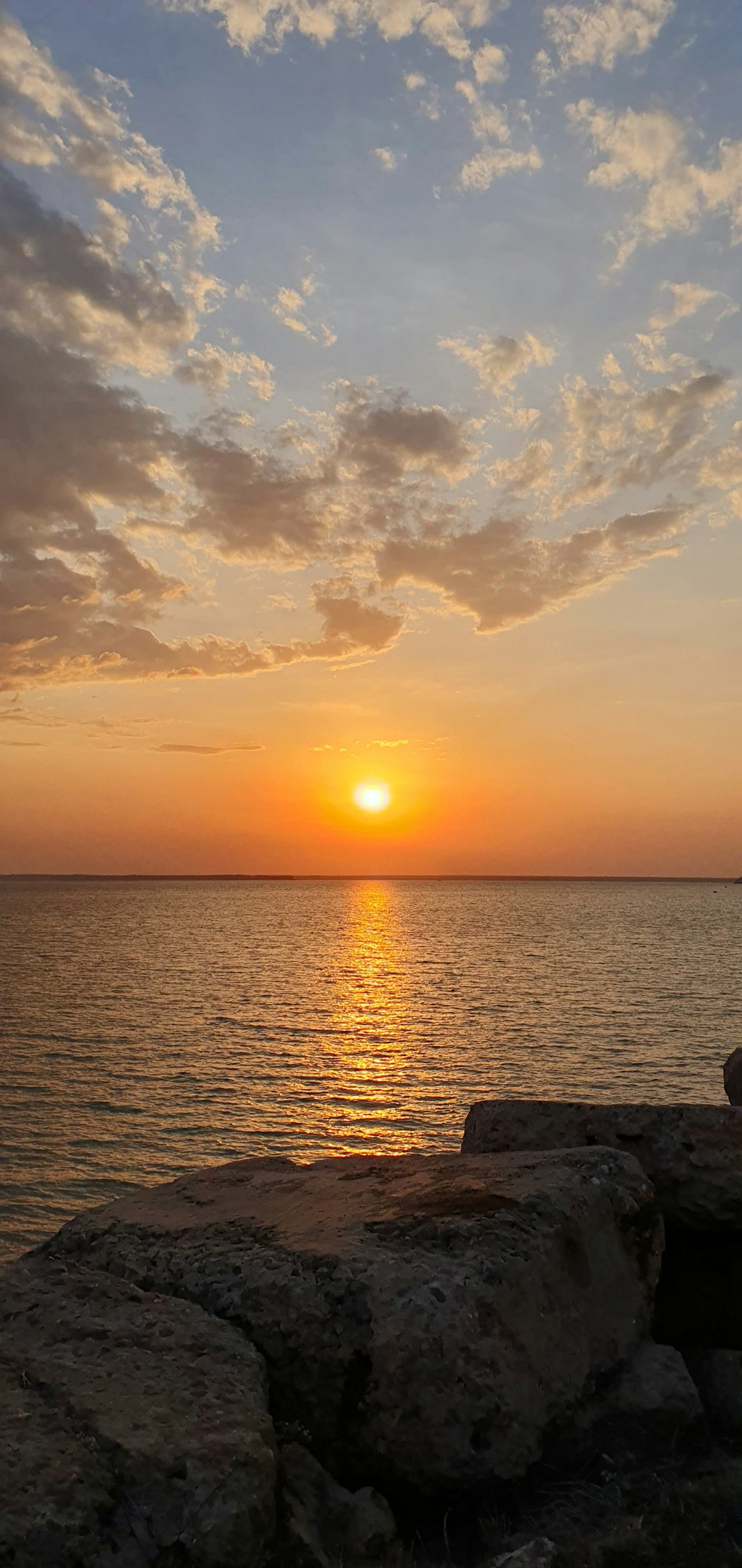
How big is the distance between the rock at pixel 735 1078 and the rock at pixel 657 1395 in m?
8.28

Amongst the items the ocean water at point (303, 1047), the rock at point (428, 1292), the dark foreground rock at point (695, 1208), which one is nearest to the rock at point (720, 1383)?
the dark foreground rock at point (695, 1208)

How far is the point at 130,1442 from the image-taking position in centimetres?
467

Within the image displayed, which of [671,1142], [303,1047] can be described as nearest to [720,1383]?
[671,1142]

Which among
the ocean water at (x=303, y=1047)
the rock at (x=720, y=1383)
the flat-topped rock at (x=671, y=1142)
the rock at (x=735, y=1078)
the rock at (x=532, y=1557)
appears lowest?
the ocean water at (x=303, y=1047)

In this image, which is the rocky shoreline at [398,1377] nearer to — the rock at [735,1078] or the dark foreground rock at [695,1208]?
the dark foreground rock at [695,1208]

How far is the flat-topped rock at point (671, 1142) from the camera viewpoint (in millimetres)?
7617

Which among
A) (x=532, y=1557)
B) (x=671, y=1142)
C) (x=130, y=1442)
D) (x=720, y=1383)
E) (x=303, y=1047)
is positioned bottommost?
(x=303, y=1047)

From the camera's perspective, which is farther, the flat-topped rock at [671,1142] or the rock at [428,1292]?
the flat-topped rock at [671,1142]

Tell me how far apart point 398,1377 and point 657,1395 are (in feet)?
6.68

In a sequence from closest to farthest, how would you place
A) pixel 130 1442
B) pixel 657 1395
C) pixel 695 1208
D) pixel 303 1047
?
pixel 130 1442 → pixel 657 1395 → pixel 695 1208 → pixel 303 1047

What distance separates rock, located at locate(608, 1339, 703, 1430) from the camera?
6277 mm

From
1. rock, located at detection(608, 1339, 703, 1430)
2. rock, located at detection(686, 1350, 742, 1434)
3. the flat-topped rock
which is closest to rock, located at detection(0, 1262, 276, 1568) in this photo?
rock, located at detection(608, 1339, 703, 1430)

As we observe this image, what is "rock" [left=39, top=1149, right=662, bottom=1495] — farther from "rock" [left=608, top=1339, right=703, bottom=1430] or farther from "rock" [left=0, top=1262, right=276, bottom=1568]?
"rock" [left=0, top=1262, right=276, bottom=1568]

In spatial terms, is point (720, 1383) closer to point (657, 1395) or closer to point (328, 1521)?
point (657, 1395)
